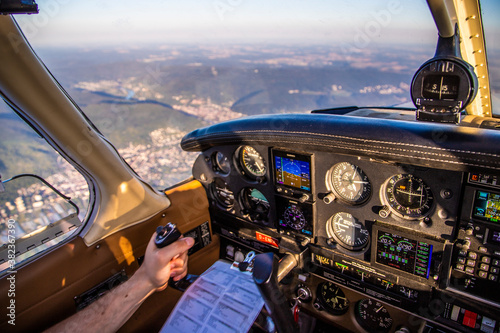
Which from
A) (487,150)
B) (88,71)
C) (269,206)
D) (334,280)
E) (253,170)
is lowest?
(334,280)

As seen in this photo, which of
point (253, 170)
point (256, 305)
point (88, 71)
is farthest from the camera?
point (88, 71)

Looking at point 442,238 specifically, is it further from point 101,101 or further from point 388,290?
point 101,101

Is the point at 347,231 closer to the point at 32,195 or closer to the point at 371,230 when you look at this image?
the point at 371,230

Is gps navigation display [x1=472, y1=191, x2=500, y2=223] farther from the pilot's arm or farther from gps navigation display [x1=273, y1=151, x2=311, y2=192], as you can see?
the pilot's arm

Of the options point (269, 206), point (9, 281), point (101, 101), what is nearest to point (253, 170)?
point (269, 206)

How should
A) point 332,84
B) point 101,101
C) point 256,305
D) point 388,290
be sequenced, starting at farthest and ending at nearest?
point 332,84 → point 101,101 → point 388,290 → point 256,305

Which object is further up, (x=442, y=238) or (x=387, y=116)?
(x=387, y=116)

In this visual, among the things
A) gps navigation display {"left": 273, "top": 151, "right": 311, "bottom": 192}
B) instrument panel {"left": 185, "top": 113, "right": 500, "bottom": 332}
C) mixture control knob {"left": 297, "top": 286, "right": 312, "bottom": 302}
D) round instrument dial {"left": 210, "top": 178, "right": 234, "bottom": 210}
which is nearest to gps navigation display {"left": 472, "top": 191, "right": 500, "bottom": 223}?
instrument panel {"left": 185, "top": 113, "right": 500, "bottom": 332}
